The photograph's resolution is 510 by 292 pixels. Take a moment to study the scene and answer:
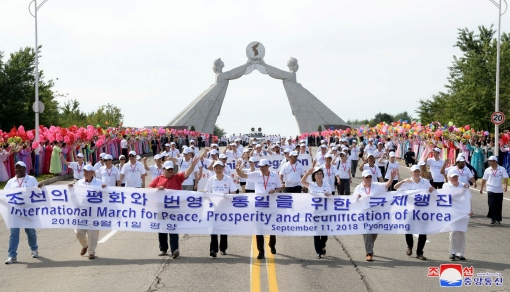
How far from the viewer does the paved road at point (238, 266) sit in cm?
921

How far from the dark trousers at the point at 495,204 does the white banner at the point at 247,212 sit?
3772mm

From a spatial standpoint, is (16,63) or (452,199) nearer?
(452,199)

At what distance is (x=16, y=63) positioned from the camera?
165 feet

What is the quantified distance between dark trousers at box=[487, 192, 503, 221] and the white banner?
12.4 feet

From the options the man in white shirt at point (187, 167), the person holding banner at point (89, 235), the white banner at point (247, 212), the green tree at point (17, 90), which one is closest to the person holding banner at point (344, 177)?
the man in white shirt at point (187, 167)

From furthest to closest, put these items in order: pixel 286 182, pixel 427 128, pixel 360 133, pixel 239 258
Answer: pixel 360 133
pixel 427 128
pixel 286 182
pixel 239 258

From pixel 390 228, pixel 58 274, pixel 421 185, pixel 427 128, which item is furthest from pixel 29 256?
pixel 427 128

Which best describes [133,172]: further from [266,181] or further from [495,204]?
[495,204]

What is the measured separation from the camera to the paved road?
9211mm

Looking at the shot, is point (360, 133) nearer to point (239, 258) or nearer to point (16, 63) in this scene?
point (16, 63)

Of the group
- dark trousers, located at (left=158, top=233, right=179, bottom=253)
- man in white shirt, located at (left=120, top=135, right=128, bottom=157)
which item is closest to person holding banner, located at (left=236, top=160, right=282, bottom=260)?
dark trousers, located at (left=158, top=233, right=179, bottom=253)

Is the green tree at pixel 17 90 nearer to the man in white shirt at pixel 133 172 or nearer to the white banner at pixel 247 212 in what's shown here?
the man in white shirt at pixel 133 172

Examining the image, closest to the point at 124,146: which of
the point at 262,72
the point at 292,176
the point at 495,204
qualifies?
the point at 292,176

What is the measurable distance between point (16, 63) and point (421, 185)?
44451 mm
